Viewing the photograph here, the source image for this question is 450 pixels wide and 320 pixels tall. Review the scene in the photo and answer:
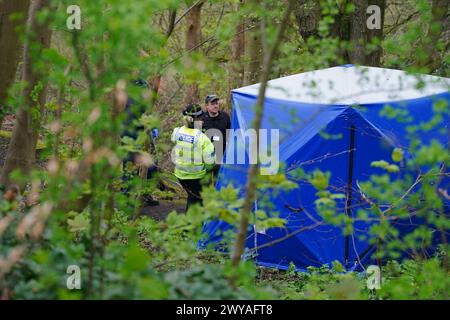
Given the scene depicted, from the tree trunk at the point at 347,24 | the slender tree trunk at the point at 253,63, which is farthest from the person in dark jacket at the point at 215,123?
the slender tree trunk at the point at 253,63

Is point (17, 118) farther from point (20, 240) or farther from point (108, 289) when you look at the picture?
point (108, 289)

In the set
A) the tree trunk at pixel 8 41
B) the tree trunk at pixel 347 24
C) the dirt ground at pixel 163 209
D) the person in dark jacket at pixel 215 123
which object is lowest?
the dirt ground at pixel 163 209

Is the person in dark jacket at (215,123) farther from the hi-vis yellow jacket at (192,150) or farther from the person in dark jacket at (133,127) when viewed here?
the person in dark jacket at (133,127)

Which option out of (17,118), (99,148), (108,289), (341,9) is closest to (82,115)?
(99,148)

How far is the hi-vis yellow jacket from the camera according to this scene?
882 cm

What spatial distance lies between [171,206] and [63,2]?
7.43m

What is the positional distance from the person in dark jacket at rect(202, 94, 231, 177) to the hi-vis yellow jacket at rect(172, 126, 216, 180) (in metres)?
0.73

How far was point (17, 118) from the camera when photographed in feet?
19.2

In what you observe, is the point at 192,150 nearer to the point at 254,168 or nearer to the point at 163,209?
the point at 163,209

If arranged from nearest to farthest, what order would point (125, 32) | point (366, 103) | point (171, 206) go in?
1. point (125, 32)
2. point (366, 103)
3. point (171, 206)

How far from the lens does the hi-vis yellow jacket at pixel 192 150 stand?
8.82 meters

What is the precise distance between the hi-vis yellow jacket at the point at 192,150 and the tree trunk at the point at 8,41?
281cm

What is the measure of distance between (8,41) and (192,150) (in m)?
3.16

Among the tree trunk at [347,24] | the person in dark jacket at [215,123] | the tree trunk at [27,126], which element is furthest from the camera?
the tree trunk at [347,24]
